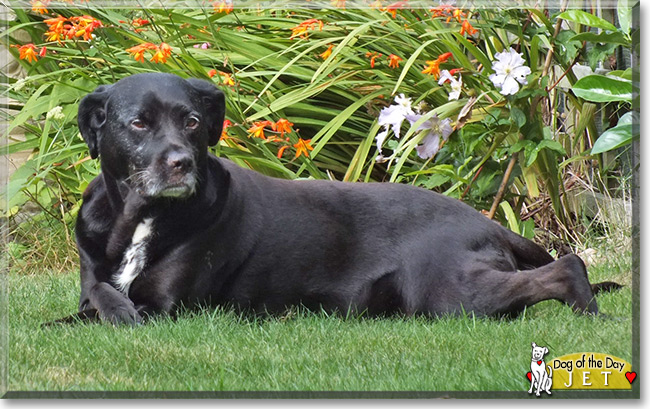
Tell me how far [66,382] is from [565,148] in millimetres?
2223

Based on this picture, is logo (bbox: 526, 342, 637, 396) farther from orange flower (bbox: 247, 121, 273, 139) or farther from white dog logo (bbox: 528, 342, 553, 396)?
orange flower (bbox: 247, 121, 273, 139)

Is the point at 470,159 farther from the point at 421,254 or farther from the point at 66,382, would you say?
the point at 66,382

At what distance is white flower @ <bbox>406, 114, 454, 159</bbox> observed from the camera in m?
4.16

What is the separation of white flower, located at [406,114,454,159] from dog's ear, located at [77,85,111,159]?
146 centimetres

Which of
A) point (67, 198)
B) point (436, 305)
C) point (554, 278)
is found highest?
point (554, 278)

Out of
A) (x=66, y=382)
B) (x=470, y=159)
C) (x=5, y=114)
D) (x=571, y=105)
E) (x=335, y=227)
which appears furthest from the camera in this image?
(x=470, y=159)

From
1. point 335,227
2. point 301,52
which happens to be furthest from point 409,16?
point 335,227

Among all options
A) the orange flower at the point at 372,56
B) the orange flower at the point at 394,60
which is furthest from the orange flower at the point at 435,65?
the orange flower at the point at 372,56

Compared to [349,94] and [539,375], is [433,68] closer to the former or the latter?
[349,94]

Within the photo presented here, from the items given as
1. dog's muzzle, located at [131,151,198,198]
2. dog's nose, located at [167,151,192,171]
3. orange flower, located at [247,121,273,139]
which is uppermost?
dog's nose, located at [167,151,192,171]

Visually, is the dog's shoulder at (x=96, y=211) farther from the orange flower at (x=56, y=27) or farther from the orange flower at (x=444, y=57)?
the orange flower at (x=444, y=57)

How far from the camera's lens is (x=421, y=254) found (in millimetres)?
3400

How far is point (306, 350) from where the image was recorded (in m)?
2.87

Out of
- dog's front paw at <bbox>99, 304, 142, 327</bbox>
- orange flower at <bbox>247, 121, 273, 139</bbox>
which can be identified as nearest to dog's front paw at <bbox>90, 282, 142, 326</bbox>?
dog's front paw at <bbox>99, 304, 142, 327</bbox>
